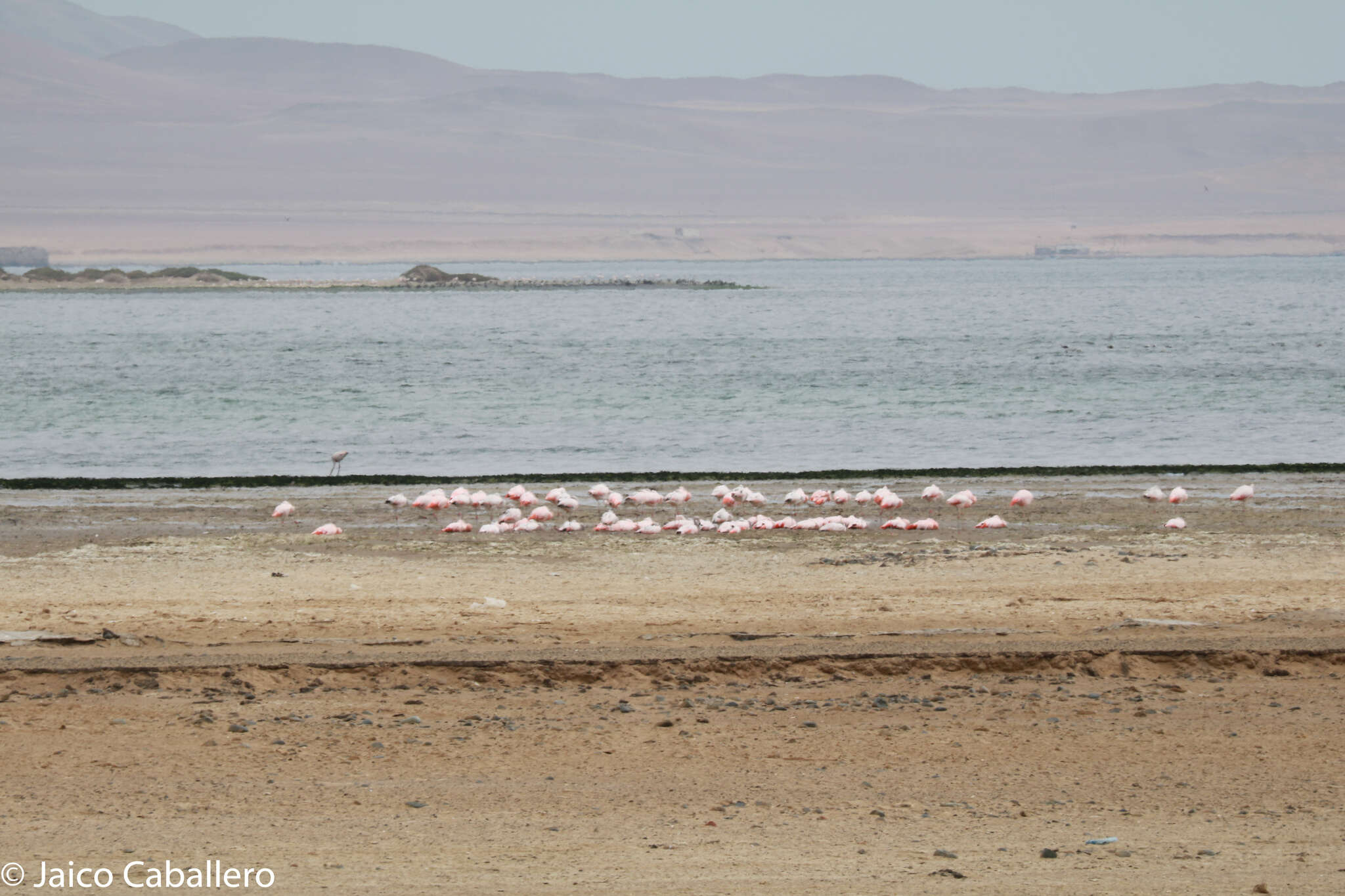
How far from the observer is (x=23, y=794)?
7051 mm

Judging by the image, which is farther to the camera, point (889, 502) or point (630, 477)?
point (630, 477)

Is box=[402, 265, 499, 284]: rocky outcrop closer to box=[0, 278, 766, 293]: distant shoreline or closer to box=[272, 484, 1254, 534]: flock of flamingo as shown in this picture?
box=[0, 278, 766, 293]: distant shoreline

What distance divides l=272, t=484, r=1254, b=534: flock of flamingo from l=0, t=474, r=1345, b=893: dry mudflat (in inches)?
55.6

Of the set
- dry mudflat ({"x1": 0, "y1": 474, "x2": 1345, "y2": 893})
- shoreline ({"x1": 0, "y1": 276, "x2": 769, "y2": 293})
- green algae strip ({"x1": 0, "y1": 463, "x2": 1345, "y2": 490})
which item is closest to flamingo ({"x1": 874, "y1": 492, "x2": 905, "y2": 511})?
dry mudflat ({"x1": 0, "y1": 474, "x2": 1345, "y2": 893})

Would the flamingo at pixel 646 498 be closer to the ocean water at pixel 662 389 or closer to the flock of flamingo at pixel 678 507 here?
the flock of flamingo at pixel 678 507

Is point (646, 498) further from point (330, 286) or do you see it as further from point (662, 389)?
point (330, 286)

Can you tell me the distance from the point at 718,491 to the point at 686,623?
634cm

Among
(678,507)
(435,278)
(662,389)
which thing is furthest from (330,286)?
(678,507)

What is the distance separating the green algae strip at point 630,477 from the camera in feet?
62.7

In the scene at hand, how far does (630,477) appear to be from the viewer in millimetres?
19266

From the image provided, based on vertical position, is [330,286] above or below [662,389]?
below

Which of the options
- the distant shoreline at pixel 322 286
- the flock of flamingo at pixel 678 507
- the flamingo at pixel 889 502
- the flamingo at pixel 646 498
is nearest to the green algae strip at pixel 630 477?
the flock of flamingo at pixel 678 507

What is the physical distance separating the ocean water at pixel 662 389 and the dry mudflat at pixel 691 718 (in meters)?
9.63

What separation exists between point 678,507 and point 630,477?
257 cm
